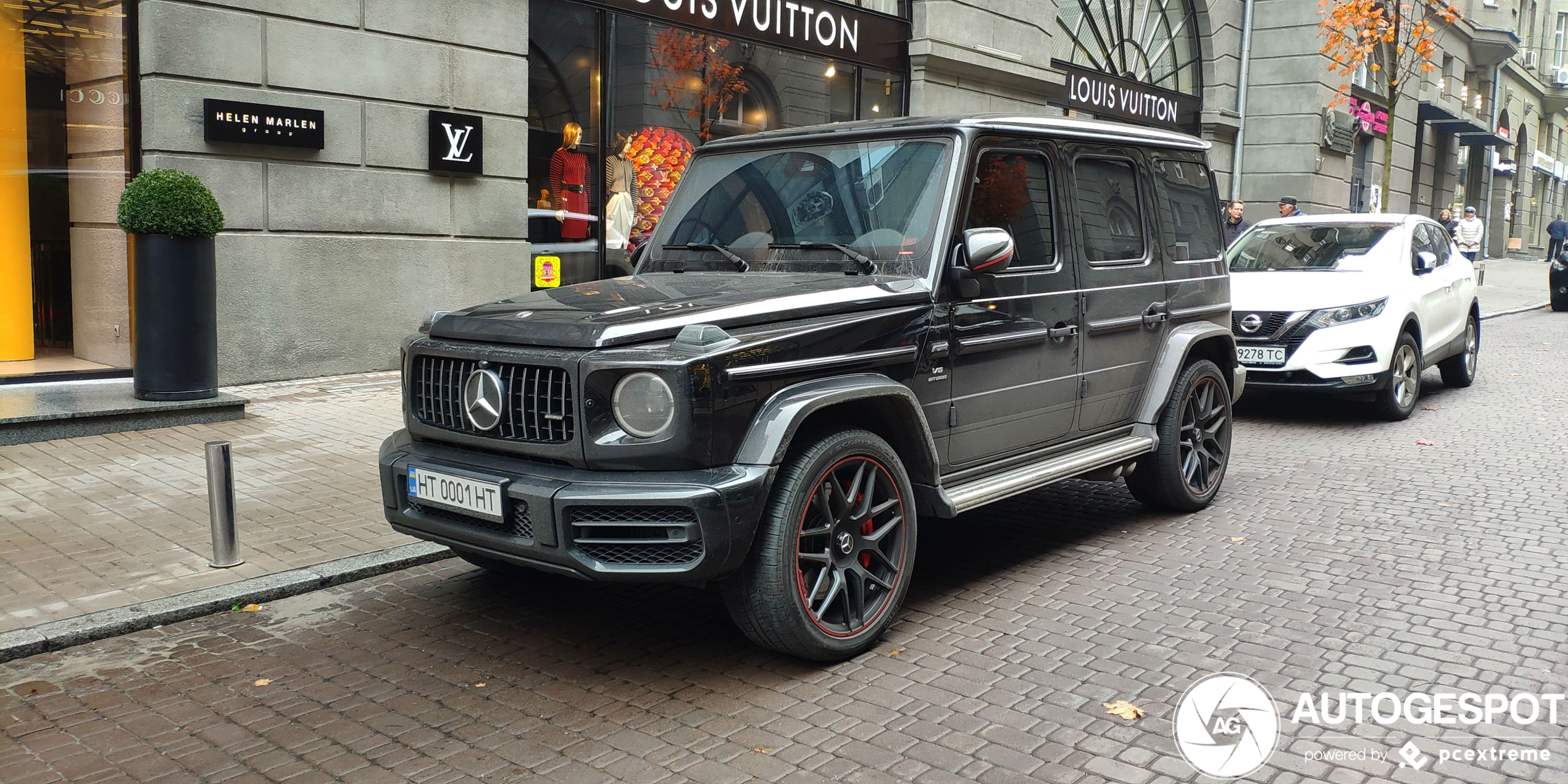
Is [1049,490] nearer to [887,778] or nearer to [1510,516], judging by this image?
[1510,516]

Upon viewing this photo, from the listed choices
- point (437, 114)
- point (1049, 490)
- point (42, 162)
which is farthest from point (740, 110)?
point (1049, 490)

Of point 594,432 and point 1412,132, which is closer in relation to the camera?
point 594,432

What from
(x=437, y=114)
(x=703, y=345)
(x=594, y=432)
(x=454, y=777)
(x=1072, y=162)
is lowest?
(x=454, y=777)

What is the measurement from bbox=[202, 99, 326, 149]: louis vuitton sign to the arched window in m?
13.2

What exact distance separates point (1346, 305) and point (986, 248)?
6.03 metres

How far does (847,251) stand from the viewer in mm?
4914

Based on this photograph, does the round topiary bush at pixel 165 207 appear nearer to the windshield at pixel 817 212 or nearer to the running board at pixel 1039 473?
the windshield at pixel 817 212

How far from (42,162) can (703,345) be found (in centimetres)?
869

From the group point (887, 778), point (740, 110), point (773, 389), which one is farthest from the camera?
point (740, 110)

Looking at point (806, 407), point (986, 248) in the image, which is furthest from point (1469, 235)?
point (806, 407)

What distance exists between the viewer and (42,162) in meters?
10.1

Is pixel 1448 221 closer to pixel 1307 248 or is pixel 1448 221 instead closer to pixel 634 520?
Answer: pixel 1307 248

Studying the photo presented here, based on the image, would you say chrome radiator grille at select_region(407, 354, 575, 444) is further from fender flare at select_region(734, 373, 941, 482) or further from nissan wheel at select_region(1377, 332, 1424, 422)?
nissan wheel at select_region(1377, 332, 1424, 422)

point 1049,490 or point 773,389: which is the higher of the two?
point 773,389
